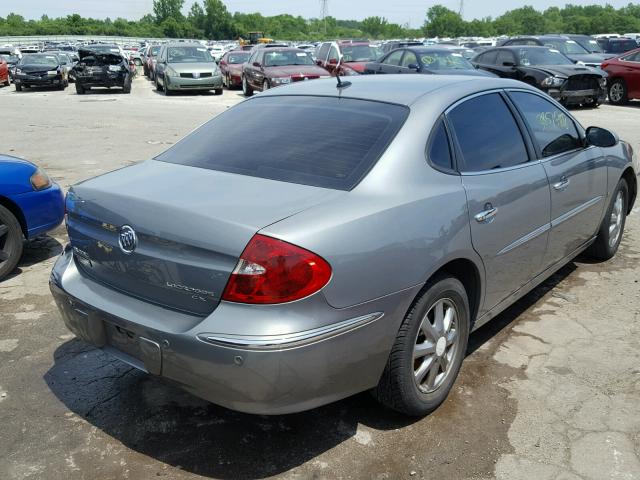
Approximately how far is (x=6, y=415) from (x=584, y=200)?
3840 millimetres

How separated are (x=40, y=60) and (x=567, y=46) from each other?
1962 cm

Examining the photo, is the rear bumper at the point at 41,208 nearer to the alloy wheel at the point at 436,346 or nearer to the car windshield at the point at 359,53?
the alloy wheel at the point at 436,346

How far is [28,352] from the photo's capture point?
3.91 metres

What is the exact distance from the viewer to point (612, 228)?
17.7 feet

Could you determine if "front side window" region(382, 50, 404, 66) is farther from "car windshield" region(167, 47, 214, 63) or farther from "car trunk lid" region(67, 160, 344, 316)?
"car trunk lid" region(67, 160, 344, 316)

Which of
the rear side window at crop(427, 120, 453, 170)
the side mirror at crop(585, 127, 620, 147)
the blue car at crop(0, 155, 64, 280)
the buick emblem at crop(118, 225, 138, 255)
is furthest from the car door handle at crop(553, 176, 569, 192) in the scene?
the blue car at crop(0, 155, 64, 280)

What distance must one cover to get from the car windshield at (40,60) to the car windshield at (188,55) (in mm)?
6139

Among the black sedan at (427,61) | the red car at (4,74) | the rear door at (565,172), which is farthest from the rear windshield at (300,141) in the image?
the red car at (4,74)

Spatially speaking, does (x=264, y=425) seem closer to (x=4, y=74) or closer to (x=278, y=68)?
(x=278, y=68)

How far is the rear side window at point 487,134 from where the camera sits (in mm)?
3453

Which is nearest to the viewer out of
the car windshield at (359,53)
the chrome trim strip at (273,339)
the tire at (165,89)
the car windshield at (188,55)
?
the chrome trim strip at (273,339)

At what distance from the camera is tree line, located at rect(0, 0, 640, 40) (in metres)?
108

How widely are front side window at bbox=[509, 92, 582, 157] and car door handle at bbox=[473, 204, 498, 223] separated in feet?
2.98

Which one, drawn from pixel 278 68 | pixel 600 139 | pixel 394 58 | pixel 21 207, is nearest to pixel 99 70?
pixel 278 68
